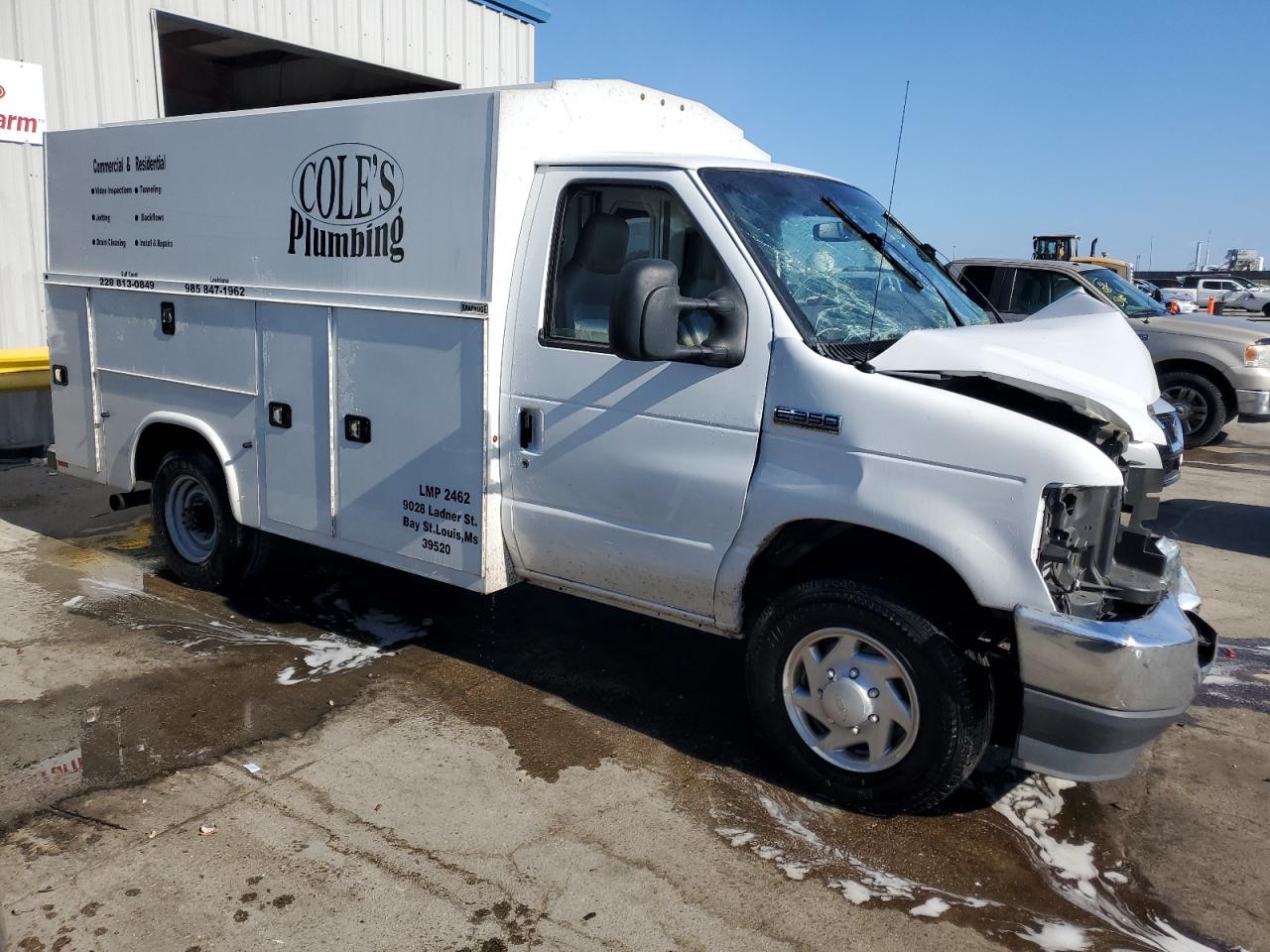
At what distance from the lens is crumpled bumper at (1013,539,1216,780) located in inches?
130

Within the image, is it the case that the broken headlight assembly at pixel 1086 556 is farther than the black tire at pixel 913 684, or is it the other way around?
the black tire at pixel 913 684

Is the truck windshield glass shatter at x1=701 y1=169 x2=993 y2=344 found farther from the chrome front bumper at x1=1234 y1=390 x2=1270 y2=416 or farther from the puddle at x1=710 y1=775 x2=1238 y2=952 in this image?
the chrome front bumper at x1=1234 y1=390 x2=1270 y2=416

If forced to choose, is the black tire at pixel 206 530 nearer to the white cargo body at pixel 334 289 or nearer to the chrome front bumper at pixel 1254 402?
the white cargo body at pixel 334 289

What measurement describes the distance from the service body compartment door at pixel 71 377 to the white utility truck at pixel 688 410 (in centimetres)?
77

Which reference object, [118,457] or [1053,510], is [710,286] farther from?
[118,457]

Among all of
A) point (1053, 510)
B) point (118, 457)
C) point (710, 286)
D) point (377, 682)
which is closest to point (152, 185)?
point (118, 457)

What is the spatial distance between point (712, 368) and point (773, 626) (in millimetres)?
990

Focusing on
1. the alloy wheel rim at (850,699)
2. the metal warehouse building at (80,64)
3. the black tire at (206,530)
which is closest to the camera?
the alloy wheel rim at (850,699)

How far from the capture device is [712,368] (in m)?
3.91

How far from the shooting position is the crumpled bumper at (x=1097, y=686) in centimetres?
330

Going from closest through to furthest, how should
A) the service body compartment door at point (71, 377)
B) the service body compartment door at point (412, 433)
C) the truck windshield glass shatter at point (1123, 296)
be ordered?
the service body compartment door at point (412, 433)
the service body compartment door at point (71, 377)
the truck windshield glass shatter at point (1123, 296)

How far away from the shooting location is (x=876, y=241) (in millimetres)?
4547

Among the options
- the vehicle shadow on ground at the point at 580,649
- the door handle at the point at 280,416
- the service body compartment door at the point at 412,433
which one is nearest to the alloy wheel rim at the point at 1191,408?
the vehicle shadow on ground at the point at 580,649

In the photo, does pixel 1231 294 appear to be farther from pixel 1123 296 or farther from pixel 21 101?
pixel 21 101
